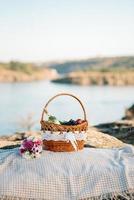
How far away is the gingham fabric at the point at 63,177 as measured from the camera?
15.5 feet

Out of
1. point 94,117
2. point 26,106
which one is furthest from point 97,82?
point 94,117

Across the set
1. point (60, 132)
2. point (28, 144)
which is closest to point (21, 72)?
point (60, 132)

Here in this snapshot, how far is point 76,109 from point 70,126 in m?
30.1

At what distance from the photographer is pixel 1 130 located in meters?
24.0

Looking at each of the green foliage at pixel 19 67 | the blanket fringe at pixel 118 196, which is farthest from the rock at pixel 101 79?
the blanket fringe at pixel 118 196

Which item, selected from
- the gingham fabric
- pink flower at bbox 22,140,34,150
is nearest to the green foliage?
pink flower at bbox 22,140,34,150

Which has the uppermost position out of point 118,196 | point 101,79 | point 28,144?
point 101,79

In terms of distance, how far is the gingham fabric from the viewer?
4727 mm

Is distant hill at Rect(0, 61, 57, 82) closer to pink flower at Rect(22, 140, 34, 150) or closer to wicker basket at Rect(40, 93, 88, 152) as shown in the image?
wicker basket at Rect(40, 93, 88, 152)

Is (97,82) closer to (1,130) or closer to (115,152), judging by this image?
(1,130)

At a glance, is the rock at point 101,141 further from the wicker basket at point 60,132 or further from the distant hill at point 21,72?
the distant hill at point 21,72

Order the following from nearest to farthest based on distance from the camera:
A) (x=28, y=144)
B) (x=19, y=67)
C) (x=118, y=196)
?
(x=118, y=196), (x=28, y=144), (x=19, y=67)

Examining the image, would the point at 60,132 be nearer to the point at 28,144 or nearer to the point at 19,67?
the point at 28,144

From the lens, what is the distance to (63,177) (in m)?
4.82
